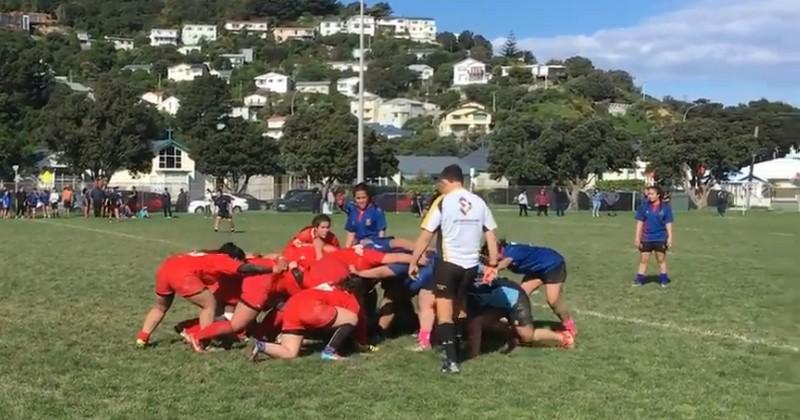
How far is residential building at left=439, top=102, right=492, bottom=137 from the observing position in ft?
534

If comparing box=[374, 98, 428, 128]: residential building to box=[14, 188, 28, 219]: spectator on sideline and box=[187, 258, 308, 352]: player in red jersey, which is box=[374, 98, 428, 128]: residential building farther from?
box=[187, 258, 308, 352]: player in red jersey

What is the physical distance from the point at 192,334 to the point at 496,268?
9.83ft

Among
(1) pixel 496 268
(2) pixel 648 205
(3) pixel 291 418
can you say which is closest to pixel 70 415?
(3) pixel 291 418

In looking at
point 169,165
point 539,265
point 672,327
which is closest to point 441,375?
point 539,265

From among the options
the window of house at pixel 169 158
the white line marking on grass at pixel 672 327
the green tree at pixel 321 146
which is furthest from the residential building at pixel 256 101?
the white line marking on grass at pixel 672 327

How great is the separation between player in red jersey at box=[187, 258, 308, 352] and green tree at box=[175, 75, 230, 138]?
349 feet

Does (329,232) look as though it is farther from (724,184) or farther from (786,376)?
(724,184)

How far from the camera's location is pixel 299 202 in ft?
201

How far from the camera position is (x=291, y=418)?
655 centimetres

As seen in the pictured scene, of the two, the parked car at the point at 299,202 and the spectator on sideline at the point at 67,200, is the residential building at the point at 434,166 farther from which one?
the spectator on sideline at the point at 67,200

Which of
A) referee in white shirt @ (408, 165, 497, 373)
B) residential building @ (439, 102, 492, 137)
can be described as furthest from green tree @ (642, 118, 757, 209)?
residential building @ (439, 102, 492, 137)

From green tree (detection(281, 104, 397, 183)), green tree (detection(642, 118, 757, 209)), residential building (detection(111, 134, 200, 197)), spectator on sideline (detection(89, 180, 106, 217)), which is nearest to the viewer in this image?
spectator on sideline (detection(89, 180, 106, 217))

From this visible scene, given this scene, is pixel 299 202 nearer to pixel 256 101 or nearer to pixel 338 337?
pixel 338 337

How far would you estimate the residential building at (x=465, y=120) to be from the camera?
163m
